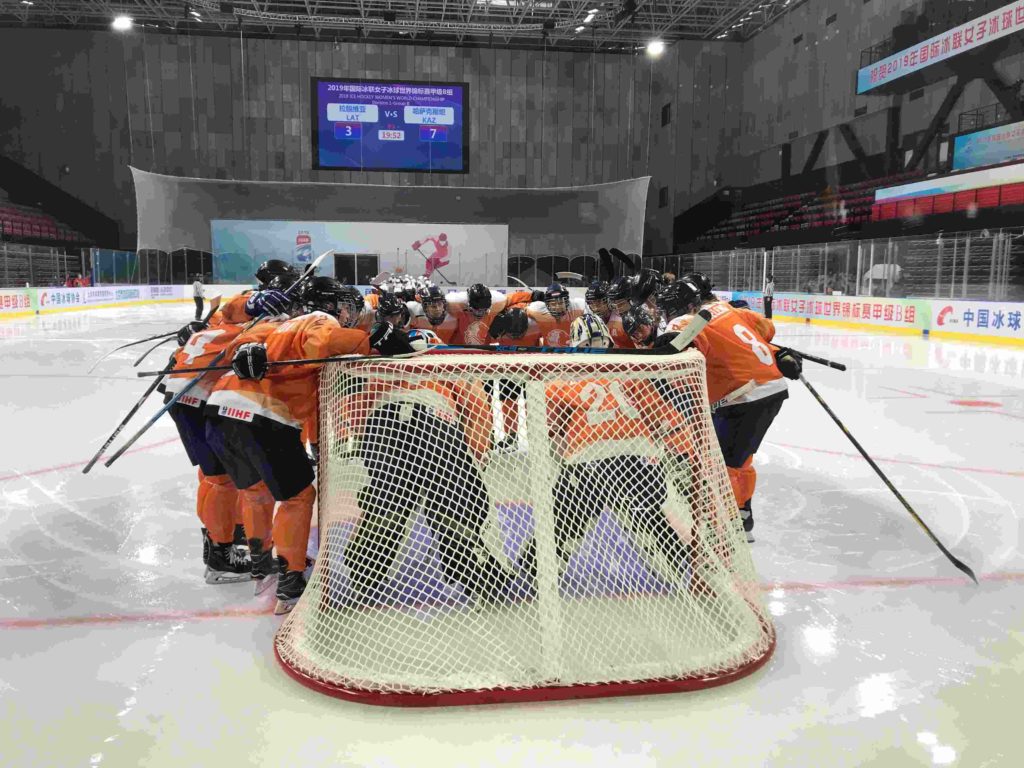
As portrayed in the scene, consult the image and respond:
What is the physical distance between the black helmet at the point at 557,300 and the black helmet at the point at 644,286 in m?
0.80

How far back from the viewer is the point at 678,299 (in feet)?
10.0

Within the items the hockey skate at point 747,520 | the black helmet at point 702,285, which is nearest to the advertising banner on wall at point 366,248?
the black helmet at point 702,285

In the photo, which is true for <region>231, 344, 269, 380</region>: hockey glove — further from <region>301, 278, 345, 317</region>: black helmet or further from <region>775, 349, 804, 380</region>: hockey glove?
<region>775, 349, 804, 380</region>: hockey glove

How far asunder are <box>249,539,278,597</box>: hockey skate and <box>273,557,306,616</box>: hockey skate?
0.20 m

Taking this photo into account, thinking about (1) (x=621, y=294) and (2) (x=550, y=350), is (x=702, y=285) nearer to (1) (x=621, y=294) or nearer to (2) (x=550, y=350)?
(1) (x=621, y=294)

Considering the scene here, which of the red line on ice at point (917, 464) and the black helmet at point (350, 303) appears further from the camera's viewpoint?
the red line on ice at point (917, 464)

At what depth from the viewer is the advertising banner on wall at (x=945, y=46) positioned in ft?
48.1

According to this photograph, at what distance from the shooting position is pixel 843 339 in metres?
12.3

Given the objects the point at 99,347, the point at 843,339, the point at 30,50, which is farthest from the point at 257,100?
the point at 843,339

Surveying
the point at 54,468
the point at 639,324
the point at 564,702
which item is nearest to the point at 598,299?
the point at 639,324

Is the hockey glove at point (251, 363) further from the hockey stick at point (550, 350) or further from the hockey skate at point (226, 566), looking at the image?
the hockey skate at point (226, 566)

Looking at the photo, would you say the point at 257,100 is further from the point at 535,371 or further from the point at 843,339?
the point at 535,371

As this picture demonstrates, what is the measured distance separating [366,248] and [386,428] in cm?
2223

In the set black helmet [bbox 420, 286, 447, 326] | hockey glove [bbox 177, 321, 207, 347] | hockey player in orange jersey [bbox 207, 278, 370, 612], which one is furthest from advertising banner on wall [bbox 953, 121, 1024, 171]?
hockey player in orange jersey [bbox 207, 278, 370, 612]
